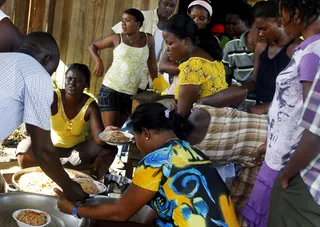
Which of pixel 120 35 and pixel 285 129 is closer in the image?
pixel 285 129

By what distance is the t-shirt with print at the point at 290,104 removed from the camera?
1.83 meters

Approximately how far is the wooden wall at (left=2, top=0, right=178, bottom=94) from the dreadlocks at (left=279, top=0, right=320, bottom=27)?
3.62 metres

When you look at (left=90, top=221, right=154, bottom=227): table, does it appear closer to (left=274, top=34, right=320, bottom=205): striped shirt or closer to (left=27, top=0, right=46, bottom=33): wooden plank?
(left=274, top=34, right=320, bottom=205): striped shirt

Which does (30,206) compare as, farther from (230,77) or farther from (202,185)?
(230,77)

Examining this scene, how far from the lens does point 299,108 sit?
1928mm

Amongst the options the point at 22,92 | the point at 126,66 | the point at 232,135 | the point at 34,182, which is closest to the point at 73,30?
the point at 126,66

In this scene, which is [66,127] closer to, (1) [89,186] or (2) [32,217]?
(1) [89,186]

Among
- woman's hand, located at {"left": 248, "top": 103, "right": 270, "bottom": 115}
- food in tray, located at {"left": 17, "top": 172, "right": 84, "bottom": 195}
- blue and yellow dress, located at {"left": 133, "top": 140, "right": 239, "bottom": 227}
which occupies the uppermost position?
woman's hand, located at {"left": 248, "top": 103, "right": 270, "bottom": 115}

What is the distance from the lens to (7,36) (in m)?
2.30

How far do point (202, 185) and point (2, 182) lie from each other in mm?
1269

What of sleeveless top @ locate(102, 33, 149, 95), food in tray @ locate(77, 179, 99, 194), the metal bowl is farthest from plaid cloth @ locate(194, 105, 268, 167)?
sleeveless top @ locate(102, 33, 149, 95)

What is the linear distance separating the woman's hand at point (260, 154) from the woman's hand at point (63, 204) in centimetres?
104

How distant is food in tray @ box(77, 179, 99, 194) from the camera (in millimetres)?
2677

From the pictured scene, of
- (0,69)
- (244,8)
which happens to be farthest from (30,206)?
(244,8)
